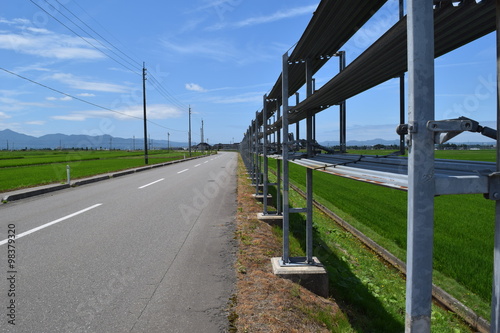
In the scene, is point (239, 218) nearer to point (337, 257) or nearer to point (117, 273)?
point (337, 257)

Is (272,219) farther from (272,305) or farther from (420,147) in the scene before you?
(420,147)

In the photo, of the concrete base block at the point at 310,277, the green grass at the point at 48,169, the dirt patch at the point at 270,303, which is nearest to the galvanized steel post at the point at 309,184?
the concrete base block at the point at 310,277

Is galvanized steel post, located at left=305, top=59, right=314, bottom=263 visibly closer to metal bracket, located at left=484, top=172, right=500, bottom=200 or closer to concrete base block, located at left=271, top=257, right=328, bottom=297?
concrete base block, located at left=271, top=257, right=328, bottom=297

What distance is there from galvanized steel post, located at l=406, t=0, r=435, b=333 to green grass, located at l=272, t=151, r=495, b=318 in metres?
3.24

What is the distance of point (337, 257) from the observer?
18.1ft

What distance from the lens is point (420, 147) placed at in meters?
1.52

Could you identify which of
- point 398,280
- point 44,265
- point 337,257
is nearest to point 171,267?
point 44,265

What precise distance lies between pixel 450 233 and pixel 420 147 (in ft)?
22.9

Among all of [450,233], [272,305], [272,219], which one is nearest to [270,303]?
[272,305]

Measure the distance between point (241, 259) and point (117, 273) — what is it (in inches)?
61.9

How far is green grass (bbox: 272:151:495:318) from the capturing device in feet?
15.3

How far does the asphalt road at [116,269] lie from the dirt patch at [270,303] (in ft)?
0.57

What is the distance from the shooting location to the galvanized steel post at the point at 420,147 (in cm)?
150

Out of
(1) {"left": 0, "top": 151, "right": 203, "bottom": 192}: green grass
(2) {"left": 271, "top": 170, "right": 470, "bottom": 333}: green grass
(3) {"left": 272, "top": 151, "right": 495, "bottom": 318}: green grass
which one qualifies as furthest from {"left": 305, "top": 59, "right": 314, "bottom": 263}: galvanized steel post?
(1) {"left": 0, "top": 151, "right": 203, "bottom": 192}: green grass
